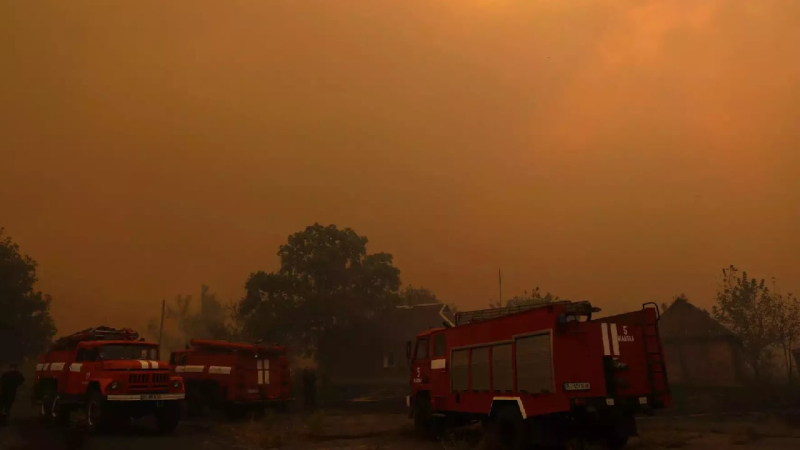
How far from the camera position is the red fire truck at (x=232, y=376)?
77.9ft

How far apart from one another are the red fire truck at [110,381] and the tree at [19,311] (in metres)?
33.1

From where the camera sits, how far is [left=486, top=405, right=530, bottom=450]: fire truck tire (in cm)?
1267

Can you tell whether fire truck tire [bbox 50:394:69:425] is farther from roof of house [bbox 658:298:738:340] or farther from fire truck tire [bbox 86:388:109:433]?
roof of house [bbox 658:298:738:340]

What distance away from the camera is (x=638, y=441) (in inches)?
603

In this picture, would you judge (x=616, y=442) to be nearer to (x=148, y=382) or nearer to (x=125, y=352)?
(x=148, y=382)

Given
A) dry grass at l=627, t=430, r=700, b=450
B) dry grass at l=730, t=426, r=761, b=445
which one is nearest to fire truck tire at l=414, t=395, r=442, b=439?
dry grass at l=627, t=430, r=700, b=450

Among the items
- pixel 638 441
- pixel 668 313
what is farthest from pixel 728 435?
pixel 668 313

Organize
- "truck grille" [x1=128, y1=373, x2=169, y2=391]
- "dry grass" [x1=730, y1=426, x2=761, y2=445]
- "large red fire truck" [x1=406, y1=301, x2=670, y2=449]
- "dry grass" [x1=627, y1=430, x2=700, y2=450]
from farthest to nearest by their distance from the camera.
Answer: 1. "truck grille" [x1=128, y1=373, x2=169, y2=391]
2. "dry grass" [x1=730, y1=426, x2=761, y2=445]
3. "dry grass" [x1=627, y1=430, x2=700, y2=450]
4. "large red fire truck" [x1=406, y1=301, x2=670, y2=449]

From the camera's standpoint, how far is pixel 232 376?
23719mm

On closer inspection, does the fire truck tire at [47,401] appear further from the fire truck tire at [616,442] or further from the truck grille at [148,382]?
the fire truck tire at [616,442]

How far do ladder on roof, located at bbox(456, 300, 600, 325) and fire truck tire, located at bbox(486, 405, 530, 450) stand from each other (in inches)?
84.6

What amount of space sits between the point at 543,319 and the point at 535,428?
221cm

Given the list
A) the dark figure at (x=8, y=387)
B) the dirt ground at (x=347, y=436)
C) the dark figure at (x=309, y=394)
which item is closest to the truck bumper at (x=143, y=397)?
the dirt ground at (x=347, y=436)

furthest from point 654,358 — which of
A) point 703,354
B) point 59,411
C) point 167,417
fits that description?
point 703,354
